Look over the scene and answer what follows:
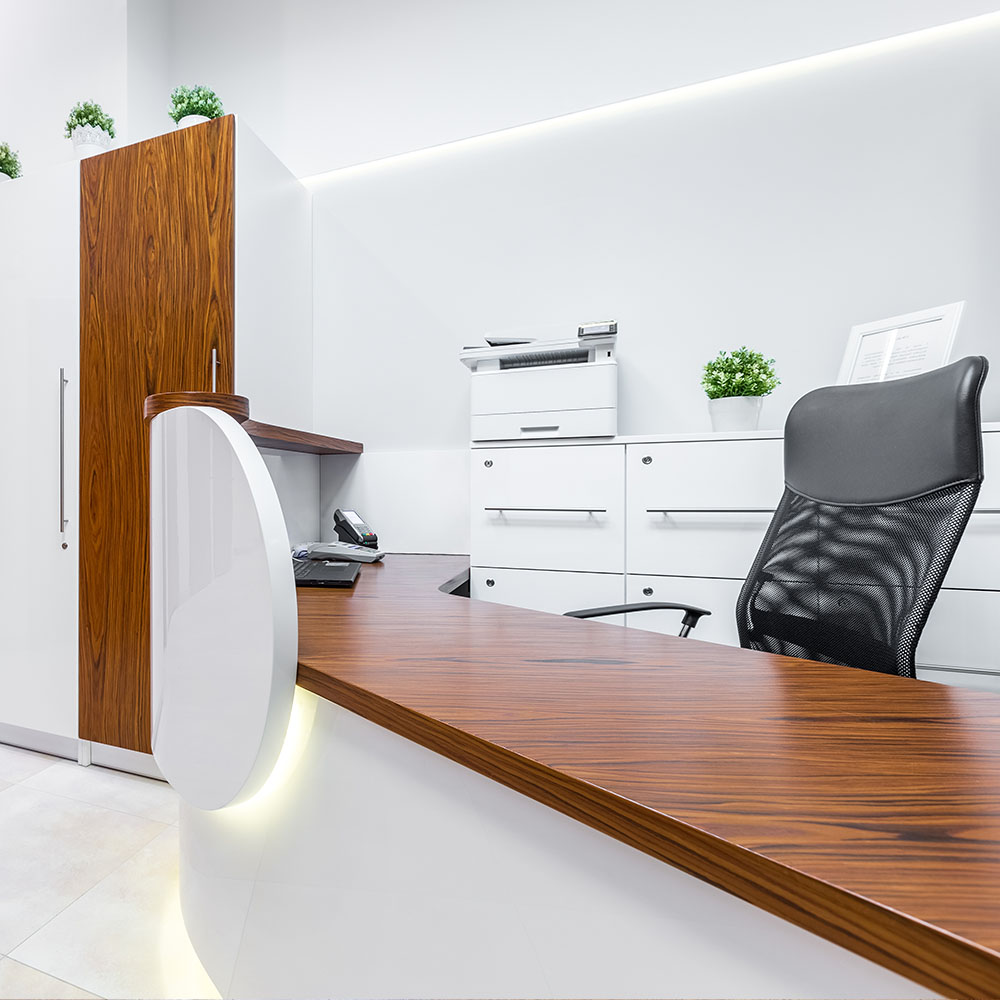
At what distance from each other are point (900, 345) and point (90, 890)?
2.62 metres

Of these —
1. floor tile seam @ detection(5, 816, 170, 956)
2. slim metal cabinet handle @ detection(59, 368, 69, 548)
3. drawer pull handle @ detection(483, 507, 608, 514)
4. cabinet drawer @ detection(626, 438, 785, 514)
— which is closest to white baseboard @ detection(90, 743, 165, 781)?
floor tile seam @ detection(5, 816, 170, 956)

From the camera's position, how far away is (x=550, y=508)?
1925 mm

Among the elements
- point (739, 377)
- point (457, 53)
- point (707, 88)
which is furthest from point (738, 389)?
point (457, 53)

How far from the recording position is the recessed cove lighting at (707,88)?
192 centimetres

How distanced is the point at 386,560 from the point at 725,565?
1212 millimetres

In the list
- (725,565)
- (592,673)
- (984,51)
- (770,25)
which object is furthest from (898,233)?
(592,673)

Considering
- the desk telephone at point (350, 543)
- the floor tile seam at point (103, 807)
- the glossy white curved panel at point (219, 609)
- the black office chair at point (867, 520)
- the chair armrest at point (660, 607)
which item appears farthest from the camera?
the desk telephone at point (350, 543)

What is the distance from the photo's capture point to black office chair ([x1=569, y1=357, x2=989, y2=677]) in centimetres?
113

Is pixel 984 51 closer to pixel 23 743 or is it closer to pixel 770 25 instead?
pixel 770 25

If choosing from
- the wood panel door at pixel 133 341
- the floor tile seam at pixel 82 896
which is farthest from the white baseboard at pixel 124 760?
the floor tile seam at pixel 82 896

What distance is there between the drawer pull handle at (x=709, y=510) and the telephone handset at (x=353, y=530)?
1.06m

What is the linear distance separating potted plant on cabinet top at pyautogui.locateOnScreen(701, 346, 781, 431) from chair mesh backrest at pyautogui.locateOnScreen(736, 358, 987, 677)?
362 mm

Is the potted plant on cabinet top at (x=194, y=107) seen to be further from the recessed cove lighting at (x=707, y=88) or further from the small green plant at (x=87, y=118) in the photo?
the recessed cove lighting at (x=707, y=88)

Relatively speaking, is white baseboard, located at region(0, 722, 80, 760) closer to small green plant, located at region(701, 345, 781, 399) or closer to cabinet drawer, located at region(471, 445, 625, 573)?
cabinet drawer, located at region(471, 445, 625, 573)
